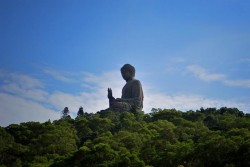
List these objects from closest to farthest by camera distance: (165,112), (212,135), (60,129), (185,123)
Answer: (212,135) < (60,129) < (185,123) < (165,112)

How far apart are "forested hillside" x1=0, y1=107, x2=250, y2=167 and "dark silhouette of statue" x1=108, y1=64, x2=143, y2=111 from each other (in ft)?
8.53

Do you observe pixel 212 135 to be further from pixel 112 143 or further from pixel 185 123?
pixel 185 123

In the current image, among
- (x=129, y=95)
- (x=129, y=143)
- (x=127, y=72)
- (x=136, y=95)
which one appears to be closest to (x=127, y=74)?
(x=127, y=72)

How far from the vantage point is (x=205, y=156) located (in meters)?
19.6

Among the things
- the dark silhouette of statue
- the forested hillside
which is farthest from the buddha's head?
the forested hillside

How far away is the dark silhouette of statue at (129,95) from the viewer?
39.7 m

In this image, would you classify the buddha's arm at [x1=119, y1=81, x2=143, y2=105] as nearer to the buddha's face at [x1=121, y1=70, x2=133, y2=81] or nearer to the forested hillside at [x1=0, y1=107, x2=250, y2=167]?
the buddha's face at [x1=121, y1=70, x2=133, y2=81]

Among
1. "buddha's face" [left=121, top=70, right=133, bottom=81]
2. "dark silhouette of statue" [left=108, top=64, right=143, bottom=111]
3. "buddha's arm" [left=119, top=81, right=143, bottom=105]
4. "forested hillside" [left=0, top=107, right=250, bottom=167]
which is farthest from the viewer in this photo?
"buddha's face" [left=121, top=70, right=133, bottom=81]

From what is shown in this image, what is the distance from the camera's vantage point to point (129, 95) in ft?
140

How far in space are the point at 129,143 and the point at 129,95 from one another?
18521 mm

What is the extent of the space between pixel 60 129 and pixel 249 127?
37.5ft

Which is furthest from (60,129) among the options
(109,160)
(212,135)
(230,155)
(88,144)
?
(230,155)

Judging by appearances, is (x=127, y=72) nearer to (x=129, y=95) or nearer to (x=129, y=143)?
(x=129, y=95)

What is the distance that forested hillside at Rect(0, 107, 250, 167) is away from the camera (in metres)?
19.9
